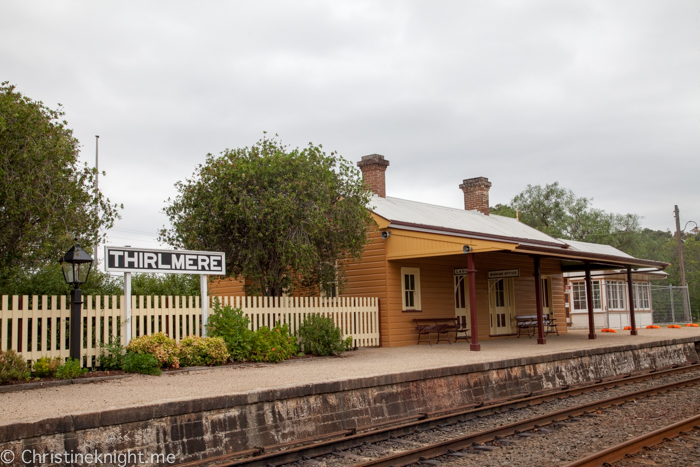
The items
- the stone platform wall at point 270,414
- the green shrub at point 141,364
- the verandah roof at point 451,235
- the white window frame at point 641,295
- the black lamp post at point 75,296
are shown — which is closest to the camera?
the stone platform wall at point 270,414

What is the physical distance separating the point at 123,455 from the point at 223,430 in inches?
47.5

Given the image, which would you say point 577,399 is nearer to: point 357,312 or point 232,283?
point 357,312

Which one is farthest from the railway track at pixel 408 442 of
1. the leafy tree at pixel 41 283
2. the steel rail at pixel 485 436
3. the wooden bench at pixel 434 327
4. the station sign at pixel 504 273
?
the station sign at pixel 504 273

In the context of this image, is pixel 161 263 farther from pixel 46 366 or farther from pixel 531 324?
pixel 531 324

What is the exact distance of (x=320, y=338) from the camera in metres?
13.6

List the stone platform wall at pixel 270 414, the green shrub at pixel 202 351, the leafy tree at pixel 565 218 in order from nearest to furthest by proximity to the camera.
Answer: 1. the stone platform wall at pixel 270 414
2. the green shrub at pixel 202 351
3. the leafy tree at pixel 565 218

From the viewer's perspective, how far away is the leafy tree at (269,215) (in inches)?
531

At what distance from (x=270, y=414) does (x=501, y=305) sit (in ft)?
48.0

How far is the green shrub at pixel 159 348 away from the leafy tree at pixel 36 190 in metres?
2.58

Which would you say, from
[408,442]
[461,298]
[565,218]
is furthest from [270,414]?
[565,218]

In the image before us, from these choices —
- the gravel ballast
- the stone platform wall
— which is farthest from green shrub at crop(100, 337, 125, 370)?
the stone platform wall

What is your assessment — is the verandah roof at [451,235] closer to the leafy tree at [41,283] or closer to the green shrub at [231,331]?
the green shrub at [231,331]

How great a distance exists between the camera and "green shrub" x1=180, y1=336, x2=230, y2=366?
1112 cm

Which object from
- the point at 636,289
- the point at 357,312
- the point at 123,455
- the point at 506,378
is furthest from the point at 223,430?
the point at 636,289
